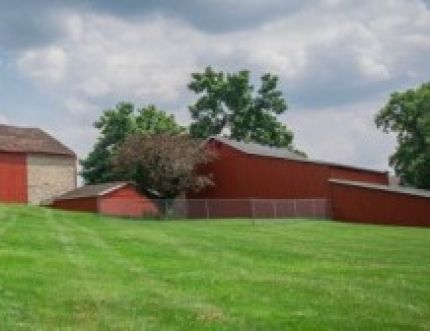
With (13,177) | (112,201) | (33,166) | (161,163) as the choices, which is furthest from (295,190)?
(13,177)

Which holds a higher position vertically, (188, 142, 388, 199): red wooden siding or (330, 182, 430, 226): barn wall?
(188, 142, 388, 199): red wooden siding

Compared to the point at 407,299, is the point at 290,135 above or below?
above

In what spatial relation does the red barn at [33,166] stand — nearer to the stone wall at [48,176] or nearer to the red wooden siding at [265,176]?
the stone wall at [48,176]

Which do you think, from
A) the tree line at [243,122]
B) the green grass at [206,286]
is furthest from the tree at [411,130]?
the green grass at [206,286]

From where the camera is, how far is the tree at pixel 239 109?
9188 centimetres

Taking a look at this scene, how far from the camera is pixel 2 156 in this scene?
68.2 metres

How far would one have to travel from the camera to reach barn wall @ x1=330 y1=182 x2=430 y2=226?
56906 mm

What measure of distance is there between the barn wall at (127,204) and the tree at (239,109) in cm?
2819

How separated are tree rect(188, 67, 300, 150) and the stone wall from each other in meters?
20.4

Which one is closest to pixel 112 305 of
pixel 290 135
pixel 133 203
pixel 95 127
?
pixel 133 203

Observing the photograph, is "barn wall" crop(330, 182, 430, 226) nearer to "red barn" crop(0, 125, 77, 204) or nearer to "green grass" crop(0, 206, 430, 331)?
"red barn" crop(0, 125, 77, 204)

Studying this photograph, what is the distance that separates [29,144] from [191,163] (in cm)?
1559

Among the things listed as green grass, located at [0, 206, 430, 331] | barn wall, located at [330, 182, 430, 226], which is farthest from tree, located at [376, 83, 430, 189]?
green grass, located at [0, 206, 430, 331]

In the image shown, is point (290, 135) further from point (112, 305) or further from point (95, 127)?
point (112, 305)
